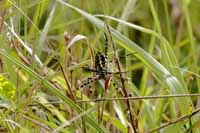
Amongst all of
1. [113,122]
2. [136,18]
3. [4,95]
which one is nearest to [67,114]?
[113,122]

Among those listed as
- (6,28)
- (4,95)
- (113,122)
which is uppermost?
(6,28)

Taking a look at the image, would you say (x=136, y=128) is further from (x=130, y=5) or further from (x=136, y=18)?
(x=136, y=18)

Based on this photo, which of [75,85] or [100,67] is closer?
[100,67]

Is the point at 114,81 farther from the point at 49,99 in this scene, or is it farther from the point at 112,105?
the point at 49,99

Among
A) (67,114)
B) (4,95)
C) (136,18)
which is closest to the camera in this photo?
(4,95)

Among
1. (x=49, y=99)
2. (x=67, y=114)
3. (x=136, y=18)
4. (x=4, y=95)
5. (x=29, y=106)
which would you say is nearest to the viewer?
(x=4, y=95)

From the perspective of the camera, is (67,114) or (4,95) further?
(67,114)

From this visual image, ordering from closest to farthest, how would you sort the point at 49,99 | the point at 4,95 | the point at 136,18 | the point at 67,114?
the point at 4,95 → the point at 67,114 → the point at 49,99 → the point at 136,18

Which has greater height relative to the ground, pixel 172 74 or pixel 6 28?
pixel 6 28

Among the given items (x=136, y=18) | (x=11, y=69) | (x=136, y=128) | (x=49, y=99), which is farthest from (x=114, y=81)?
(x=136, y=18)
